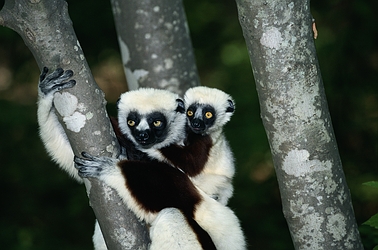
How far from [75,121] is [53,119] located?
2.54 feet

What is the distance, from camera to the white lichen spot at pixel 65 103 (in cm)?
271

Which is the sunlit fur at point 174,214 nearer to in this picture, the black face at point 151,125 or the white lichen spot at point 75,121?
the black face at point 151,125

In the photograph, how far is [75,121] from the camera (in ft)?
8.91

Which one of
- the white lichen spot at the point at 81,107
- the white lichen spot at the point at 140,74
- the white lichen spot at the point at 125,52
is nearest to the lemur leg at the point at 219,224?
the white lichen spot at the point at 81,107

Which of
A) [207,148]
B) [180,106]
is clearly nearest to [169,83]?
[180,106]

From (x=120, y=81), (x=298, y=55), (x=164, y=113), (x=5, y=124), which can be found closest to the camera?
(x=298, y=55)

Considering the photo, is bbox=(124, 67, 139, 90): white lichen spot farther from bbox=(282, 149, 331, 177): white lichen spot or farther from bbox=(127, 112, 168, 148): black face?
bbox=(282, 149, 331, 177): white lichen spot

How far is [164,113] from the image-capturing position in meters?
3.87

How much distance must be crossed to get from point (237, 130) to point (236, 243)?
2.81 metres

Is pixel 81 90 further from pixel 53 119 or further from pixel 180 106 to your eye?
pixel 180 106

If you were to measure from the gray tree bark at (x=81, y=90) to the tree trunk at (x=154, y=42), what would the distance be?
1706 mm

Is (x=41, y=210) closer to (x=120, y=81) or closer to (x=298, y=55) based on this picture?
(x=120, y=81)

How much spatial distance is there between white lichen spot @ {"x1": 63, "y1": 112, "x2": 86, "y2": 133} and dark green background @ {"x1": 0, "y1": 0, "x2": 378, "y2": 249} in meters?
3.59

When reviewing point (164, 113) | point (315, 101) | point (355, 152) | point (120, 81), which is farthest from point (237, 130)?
point (315, 101)
